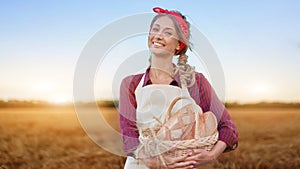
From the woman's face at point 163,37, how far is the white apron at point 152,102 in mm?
179

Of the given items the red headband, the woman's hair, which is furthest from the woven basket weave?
the red headband

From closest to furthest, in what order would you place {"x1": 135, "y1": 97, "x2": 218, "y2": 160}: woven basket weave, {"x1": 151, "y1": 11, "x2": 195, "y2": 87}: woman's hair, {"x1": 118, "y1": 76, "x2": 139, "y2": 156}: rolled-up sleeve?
{"x1": 135, "y1": 97, "x2": 218, "y2": 160}: woven basket weave < {"x1": 118, "y1": 76, "x2": 139, "y2": 156}: rolled-up sleeve < {"x1": 151, "y1": 11, "x2": 195, "y2": 87}: woman's hair

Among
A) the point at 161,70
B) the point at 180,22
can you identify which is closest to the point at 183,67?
the point at 161,70

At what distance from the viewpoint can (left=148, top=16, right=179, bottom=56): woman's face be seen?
6.31 ft

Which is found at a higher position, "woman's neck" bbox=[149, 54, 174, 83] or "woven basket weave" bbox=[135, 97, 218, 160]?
"woman's neck" bbox=[149, 54, 174, 83]

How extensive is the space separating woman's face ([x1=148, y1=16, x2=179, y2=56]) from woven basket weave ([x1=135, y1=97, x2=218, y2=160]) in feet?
0.88

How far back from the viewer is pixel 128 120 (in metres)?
1.91

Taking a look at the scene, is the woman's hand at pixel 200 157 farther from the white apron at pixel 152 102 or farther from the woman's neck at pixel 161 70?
the woman's neck at pixel 161 70

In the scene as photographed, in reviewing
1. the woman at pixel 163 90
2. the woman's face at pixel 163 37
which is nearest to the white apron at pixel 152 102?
the woman at pixel 163 90

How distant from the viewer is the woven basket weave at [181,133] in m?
1.76

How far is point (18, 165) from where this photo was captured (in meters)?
3.53

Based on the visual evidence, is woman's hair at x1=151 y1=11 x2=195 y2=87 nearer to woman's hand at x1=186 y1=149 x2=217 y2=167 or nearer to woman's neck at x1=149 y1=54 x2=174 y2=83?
woman's neck at x1=149 y1=54 x2=174 y2=83

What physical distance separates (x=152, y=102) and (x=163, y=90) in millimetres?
84

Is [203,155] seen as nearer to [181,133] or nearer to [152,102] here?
[181,133]
